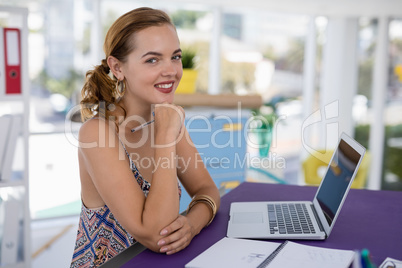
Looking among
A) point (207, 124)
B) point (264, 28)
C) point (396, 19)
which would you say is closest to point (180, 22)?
point (264, 28)

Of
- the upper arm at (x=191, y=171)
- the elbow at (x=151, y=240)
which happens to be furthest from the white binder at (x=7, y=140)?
the elbow at (x=151, y=240)

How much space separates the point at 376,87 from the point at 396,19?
83 centimetres

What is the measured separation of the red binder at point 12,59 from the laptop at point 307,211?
1.87 metres

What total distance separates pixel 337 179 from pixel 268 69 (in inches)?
161

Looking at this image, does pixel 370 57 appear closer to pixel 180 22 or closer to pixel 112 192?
pixel 180 22

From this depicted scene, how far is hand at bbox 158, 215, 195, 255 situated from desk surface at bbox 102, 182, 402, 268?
0.02m

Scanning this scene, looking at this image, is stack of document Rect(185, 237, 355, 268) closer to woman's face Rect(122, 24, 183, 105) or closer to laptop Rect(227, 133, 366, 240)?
laptop Rect(227, 133, 366, 240)

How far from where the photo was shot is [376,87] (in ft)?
17.3

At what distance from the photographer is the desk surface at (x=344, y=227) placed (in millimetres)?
1186

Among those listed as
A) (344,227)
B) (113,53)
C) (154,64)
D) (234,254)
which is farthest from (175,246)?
(113,53)

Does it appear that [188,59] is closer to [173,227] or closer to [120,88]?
[120,88]

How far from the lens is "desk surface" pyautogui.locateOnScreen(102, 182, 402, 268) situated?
1.19 meters

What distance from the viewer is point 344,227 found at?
1.40 metres

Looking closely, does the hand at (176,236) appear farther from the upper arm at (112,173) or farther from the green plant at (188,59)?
the green plant at (188,59)
